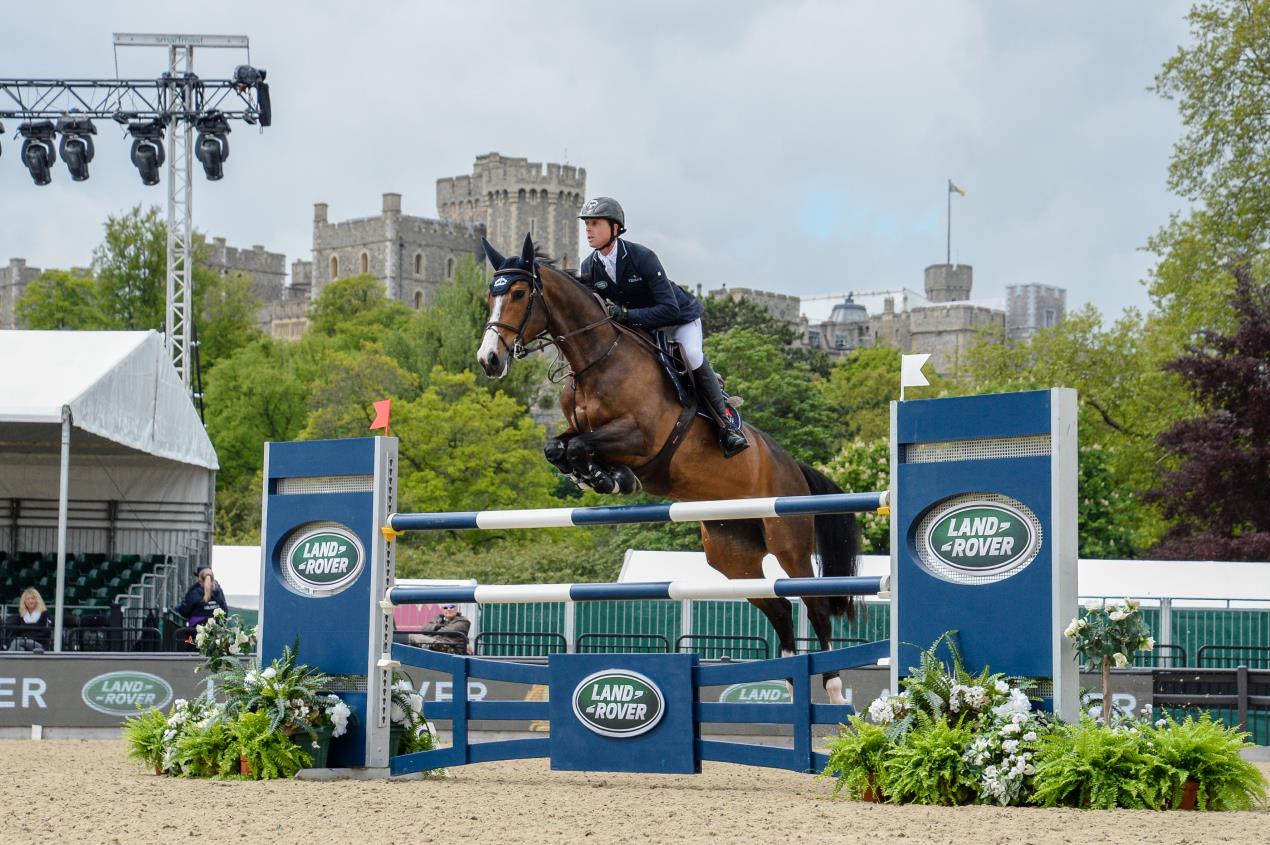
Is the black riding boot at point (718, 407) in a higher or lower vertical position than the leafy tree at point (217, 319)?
lower

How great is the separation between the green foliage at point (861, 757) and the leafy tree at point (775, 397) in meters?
31.7

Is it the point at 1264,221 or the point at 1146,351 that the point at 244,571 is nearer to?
the point at 1264,221

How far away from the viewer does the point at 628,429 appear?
6.67 meters

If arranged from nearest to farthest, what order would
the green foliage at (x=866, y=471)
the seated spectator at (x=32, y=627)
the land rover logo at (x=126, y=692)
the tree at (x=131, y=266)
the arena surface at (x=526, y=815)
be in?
1. the arena surface at (x=526, y=815)
2. the land rover logo at (x=126, y=692)
3. the seated spectator at (x=32, y=627)
4. the green foliage at (x=866, y=471)
5. the tree at (x=131, y=266)

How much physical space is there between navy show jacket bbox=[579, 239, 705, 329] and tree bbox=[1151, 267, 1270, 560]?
1610 cm

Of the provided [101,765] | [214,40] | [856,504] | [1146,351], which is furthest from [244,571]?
[1146,351]

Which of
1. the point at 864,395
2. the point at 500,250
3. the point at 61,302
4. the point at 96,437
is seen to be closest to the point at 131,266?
the point at 61,302

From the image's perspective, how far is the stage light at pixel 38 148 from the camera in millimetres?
19516

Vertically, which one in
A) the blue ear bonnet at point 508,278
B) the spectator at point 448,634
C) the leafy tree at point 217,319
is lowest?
the spectator at point 448,634

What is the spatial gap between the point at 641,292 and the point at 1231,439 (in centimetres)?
1667

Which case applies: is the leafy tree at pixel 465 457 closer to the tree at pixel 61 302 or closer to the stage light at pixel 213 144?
the tree at pixel 61 302

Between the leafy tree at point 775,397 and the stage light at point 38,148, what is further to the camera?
the leafy tree at point 775,397

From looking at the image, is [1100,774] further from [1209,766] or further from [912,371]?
[912,371]

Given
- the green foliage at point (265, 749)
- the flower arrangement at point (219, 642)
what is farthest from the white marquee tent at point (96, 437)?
the green foliage at point (265, 749)
